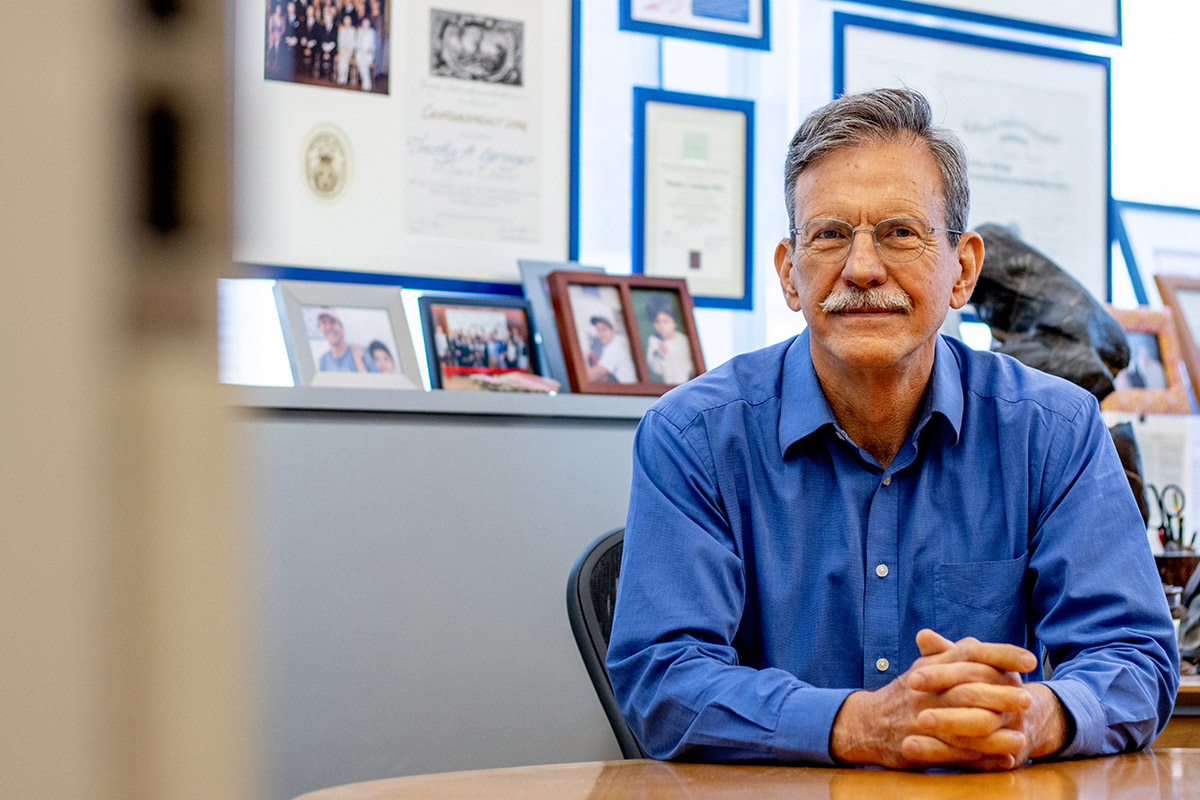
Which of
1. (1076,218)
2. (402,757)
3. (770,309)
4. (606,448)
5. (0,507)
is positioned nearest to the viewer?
(0,507)

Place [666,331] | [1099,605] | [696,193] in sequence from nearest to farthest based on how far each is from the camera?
[1099,605], [666,331], [696,193]

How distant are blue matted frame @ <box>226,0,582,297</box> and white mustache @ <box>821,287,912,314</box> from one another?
1.20 m

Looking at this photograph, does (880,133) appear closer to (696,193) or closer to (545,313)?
(545,313)

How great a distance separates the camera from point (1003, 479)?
1521 millimetres

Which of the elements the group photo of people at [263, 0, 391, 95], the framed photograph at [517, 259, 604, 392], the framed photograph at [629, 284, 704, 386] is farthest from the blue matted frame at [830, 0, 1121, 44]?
the group photo of people at [263, 0, 391, 95]

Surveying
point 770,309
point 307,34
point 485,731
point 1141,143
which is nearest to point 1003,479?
point 485,731

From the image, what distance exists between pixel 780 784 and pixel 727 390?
66 cm

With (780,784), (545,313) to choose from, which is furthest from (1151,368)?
(780,784)

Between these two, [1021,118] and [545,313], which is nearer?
[545,313]

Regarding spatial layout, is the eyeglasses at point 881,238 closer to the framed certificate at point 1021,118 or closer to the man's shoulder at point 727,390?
the man's shoulder at point 727,390

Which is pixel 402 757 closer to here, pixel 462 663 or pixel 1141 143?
pixel 462 663

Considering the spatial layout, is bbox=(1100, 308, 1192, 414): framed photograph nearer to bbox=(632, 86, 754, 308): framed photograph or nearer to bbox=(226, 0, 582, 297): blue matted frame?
bbox=(632, 86, 754, 308): framed photograph

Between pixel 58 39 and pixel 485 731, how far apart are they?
7.16 feet

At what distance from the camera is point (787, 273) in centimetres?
172
